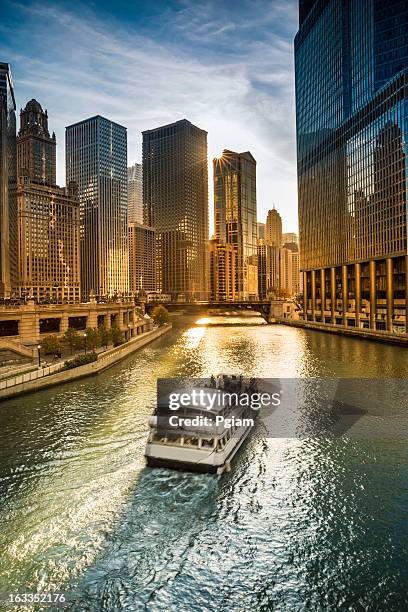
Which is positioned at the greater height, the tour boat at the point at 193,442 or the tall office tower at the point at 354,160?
the tall office tower at the point at 354,160

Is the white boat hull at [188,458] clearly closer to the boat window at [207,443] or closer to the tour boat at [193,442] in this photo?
the tour boat at [193,442]

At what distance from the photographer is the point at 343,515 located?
76.6 ft

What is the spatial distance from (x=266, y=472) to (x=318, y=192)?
14587 cm

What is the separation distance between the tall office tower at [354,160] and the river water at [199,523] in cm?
8614

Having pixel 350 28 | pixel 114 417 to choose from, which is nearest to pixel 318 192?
pixel 350 28

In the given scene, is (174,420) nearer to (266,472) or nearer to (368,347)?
(266,472)

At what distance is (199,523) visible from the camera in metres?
22.5

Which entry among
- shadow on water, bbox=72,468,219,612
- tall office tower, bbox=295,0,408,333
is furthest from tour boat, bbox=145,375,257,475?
tall office tower, bbox=295,0,408,333

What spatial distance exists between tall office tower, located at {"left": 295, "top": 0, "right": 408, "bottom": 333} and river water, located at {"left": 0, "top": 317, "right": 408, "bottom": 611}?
→ 86.1 m

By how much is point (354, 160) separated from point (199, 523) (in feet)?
425

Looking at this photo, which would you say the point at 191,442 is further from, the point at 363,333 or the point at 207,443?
the point at 363,333

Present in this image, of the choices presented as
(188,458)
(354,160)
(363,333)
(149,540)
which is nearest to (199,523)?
(149,540)

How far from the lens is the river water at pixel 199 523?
59.0 feet

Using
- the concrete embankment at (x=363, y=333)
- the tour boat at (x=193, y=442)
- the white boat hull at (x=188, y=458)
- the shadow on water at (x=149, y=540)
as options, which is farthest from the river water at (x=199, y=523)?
the concrete embankment at (x=363, y=333)
